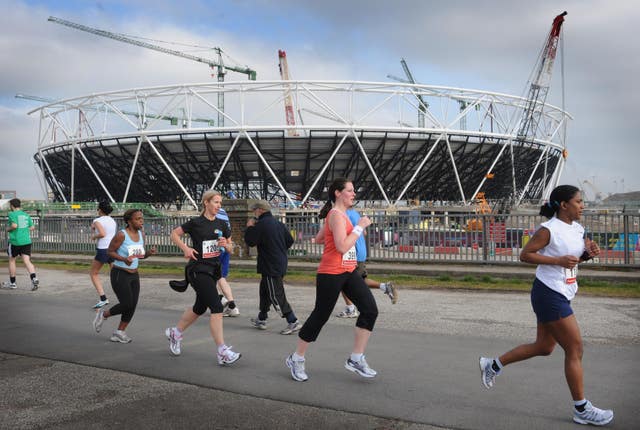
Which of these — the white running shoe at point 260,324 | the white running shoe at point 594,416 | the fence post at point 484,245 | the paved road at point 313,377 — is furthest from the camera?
the fence post at point 484,245

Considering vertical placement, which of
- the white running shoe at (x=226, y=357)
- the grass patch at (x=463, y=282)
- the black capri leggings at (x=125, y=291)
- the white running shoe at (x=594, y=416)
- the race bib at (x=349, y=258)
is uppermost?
the race bib at (x=349, y=258)

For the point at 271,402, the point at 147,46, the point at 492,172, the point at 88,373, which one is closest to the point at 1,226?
the point at 88,373

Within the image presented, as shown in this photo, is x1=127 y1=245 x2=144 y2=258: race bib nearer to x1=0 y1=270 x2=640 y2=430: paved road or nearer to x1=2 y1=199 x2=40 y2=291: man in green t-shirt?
x1=0 y1=270 x2=640 y2=430: paved road

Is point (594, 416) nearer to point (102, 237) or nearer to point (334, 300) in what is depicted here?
point (334, 300)

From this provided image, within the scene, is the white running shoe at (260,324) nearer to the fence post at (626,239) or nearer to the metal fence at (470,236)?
the metal fence at (470,236)

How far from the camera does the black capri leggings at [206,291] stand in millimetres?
5090

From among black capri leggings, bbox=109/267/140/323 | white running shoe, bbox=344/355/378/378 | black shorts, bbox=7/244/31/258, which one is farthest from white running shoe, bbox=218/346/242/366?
black shorts, bbox=7/244/31/258

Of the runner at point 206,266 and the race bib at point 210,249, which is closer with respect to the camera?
the runner at point 206,266

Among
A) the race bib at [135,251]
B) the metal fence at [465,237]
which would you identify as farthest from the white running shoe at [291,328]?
the metal fence at [465,237]

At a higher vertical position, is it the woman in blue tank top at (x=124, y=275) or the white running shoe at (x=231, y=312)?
the woman in blue tank top at (x=124, y=275)

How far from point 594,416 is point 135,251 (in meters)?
4.57

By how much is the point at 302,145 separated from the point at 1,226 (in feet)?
98.3

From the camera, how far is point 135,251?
6227 mm

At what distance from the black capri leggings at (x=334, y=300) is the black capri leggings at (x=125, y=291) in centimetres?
239
